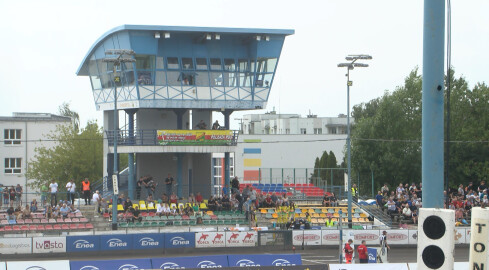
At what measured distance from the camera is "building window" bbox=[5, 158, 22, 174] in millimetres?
71375

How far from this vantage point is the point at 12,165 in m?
71.8

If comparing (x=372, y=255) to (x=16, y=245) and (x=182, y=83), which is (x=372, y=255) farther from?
(x=182, y=83)

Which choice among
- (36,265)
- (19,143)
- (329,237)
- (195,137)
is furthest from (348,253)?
(19,143)

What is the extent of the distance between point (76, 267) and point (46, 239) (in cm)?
1122

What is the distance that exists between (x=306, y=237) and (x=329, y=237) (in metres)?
1.16

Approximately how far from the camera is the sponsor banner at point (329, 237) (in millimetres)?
35406

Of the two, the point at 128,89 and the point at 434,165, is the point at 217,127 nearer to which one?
the point at 128,89

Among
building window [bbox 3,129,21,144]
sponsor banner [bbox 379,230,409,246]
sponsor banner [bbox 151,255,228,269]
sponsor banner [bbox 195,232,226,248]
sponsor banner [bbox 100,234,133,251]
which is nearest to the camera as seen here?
sponsor banner [bbox 151,255,228,269]

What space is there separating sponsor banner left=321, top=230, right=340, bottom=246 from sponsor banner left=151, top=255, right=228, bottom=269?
41.9 ft

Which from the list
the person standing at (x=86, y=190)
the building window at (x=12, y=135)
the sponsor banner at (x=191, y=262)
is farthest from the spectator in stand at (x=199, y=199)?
the building window at (x=12, y=135)

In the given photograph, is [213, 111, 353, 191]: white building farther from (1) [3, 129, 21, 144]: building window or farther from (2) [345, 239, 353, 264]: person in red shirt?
(2) [345, 239, 353, 264]: person in red shirt

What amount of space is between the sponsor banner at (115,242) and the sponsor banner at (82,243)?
23 centimetres

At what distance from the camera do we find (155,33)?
41312 mm

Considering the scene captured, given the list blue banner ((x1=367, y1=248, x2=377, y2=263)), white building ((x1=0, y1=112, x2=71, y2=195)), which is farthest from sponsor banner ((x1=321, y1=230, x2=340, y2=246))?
white building ((x1=0, y1=112, x2=71, y2=195))
